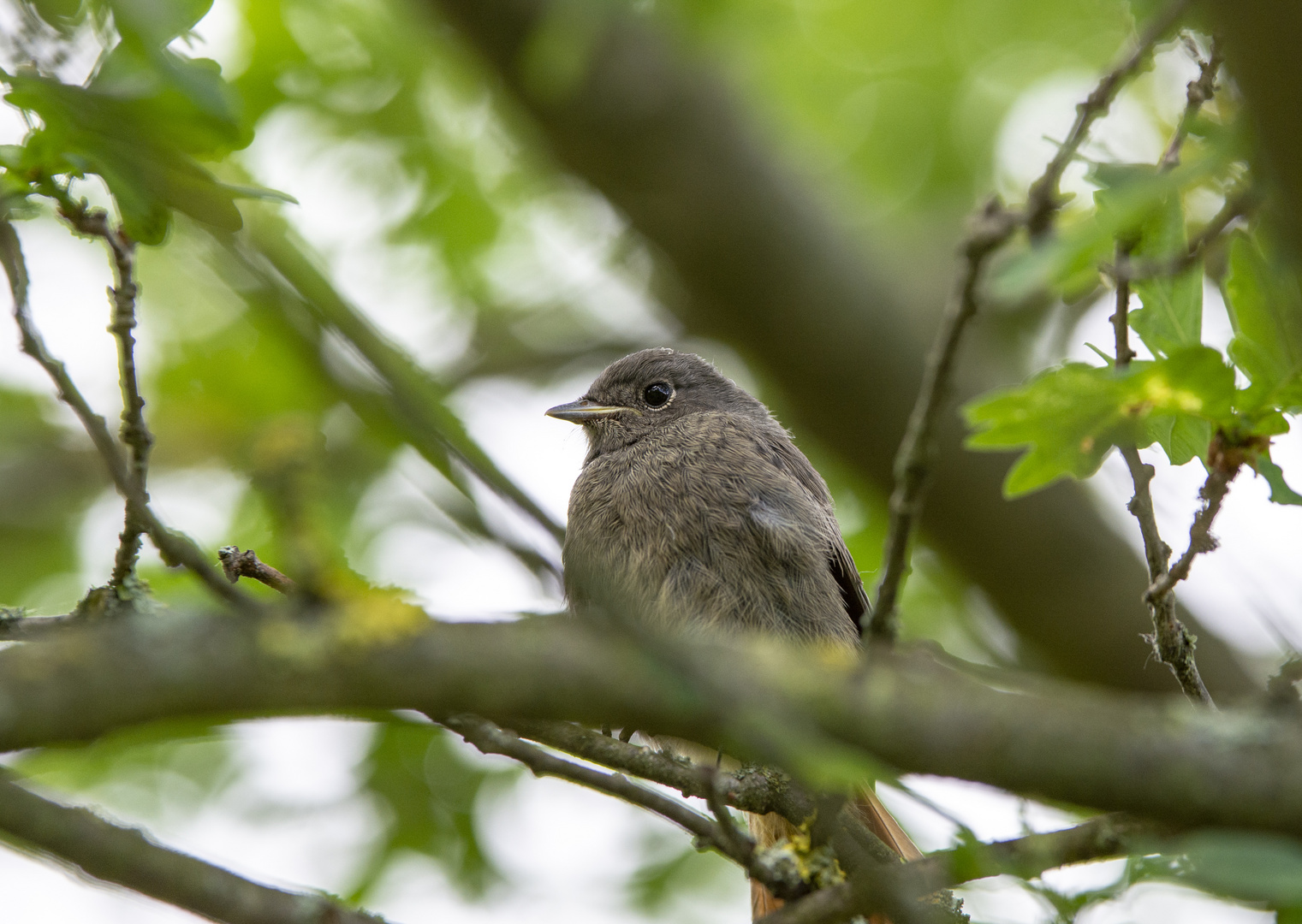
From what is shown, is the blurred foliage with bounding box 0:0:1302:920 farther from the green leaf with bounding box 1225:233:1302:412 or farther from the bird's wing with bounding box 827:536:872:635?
the bird's wing with bounding box 827:536:872:635

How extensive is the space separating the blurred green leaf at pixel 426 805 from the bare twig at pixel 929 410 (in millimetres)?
3898

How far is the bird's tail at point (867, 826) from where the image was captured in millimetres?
3984

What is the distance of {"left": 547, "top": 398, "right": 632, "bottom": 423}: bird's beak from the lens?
585 centimetres

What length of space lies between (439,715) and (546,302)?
6.17 meters

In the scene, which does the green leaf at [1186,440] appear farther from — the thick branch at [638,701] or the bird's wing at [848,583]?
the bird's wing at [848,583]

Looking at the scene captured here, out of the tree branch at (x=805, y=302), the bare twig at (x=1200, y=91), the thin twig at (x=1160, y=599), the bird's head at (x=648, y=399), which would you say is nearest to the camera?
the bare twig at (x=1200, y=91)

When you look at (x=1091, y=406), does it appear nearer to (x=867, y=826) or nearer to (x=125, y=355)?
(x=125, y=355)

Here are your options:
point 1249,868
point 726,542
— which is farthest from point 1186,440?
point 726,542

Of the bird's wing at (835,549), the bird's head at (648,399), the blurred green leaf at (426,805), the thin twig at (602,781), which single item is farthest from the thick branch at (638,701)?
the blurred green leaf at (426,805)

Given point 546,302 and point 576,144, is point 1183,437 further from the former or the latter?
point 546,302

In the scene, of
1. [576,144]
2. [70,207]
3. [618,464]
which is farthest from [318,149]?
[70,207]

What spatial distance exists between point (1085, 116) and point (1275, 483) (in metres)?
0.94

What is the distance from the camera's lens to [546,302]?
8195 millimetres

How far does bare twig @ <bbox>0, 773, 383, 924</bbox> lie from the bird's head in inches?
131
